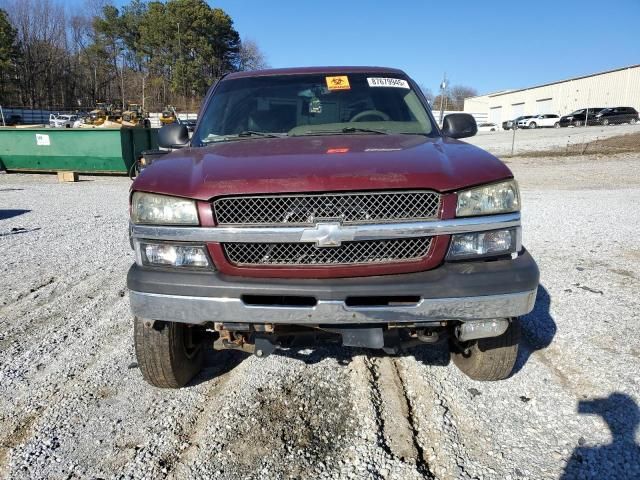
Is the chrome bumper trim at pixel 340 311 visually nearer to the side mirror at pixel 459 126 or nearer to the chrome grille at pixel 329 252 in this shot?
the chrome grille at pixel 329 252

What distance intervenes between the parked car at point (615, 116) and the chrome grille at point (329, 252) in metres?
48.7

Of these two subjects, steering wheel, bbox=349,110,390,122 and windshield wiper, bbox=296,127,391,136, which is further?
steering wheel, bbox=349,110,390,122

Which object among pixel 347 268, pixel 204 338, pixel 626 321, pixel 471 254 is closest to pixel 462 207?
pixel 471 254

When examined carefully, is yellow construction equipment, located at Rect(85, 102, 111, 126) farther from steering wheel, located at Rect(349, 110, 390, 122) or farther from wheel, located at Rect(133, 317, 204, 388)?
wheel, located at Rect(133, 317, 204, 388)

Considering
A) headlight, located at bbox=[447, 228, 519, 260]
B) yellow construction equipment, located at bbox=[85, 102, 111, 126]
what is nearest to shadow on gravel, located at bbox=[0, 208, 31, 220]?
headlight, located at bbox=[447, 228, 519, 260]

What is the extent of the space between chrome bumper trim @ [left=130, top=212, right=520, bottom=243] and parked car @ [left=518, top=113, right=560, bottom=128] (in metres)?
52.7

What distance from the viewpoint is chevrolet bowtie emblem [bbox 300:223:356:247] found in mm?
2162

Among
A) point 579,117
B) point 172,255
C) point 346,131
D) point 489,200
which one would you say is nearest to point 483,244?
point 489,200

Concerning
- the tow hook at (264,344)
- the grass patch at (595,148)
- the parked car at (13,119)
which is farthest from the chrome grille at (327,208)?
the parked car at (13,119)

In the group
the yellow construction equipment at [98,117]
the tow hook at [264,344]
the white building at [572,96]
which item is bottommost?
the tow hook at [264,344]

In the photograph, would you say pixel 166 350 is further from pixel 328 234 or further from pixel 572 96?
pixel 572 96

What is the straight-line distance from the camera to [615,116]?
42.8m

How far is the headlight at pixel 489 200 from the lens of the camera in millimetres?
2281

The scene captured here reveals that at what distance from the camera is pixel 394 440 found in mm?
2395
